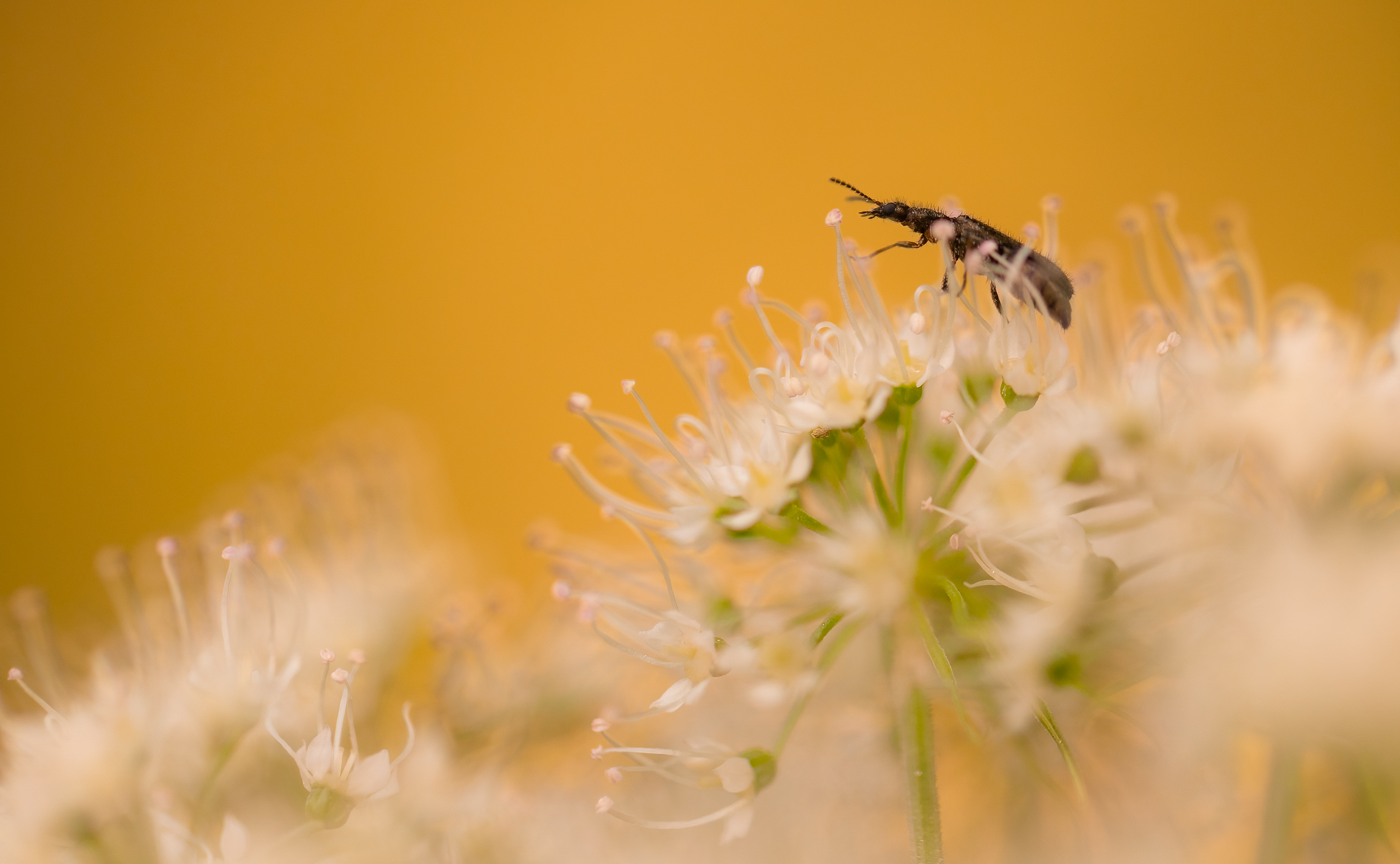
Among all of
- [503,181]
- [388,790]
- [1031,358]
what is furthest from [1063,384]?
[503,181]

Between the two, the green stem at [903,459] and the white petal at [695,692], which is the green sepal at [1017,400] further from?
the white petal at [695,692]

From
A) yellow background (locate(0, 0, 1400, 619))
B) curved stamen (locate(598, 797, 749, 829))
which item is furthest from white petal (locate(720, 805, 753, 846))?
yellow background (locate(0, 0, 1400, 619))

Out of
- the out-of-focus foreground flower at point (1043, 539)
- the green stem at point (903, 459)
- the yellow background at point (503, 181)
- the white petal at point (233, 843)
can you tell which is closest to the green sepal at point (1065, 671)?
the out-of-focus foreground flower at point (1043, 539)

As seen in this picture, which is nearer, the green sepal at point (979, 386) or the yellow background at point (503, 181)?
the green sepal at point (979, 386)

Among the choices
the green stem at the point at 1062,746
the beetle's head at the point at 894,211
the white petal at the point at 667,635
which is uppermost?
the beetle's head at the point at 894,211

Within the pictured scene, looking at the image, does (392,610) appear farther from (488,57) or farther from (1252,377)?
(488,57)
